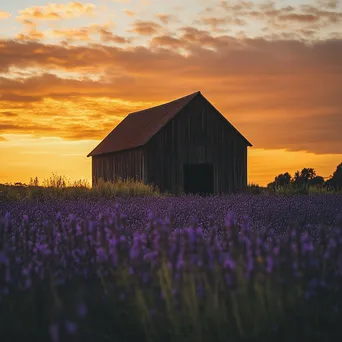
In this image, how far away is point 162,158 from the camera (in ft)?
77.1

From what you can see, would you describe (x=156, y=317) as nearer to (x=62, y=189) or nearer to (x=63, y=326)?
(x=63, y=326)

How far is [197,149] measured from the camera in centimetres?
2439

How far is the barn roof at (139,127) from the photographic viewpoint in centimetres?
2419

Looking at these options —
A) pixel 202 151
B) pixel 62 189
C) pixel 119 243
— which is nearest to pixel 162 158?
pixel 202 151

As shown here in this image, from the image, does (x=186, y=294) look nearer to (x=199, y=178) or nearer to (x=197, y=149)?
(x=197, y=149)

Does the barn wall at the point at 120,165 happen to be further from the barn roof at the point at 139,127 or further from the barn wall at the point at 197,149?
the barn wall at the point at 197,149

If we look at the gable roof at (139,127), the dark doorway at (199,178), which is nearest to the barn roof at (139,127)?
the gable roof at (139,127)

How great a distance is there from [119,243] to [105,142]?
27.3 metres

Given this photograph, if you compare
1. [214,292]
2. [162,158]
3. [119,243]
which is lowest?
[214,292]

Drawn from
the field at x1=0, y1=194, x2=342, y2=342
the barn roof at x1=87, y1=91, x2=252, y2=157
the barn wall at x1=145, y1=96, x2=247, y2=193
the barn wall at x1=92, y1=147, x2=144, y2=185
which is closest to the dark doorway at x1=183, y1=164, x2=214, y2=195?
the barn wall at x1=145, y1=96, x2=247, y2=193

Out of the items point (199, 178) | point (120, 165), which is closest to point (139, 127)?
point (120, 165)

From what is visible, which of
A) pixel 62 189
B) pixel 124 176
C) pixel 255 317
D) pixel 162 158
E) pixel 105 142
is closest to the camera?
pixel 255 317

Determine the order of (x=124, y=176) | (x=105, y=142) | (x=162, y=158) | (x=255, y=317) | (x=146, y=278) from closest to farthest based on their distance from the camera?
(x=255, y=317) → (x=146, y=278) → (x=162, y=158) → (x=124, y=176) → (x=105, y=142)

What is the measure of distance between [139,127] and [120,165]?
2.19 m
